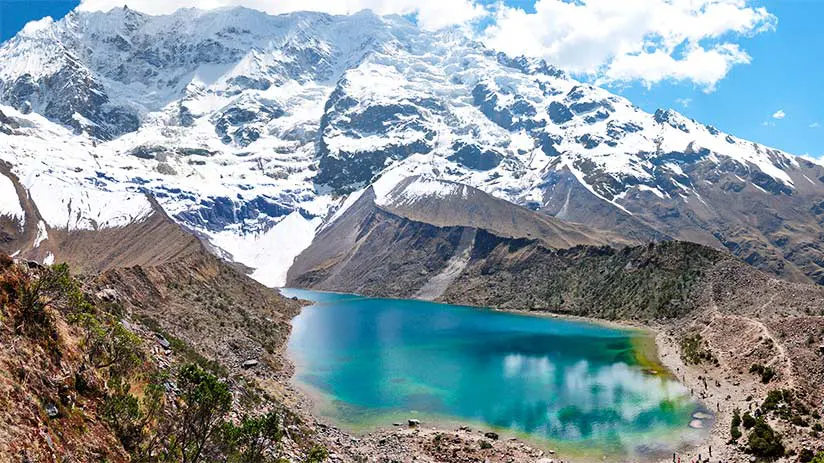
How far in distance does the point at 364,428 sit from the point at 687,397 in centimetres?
3956

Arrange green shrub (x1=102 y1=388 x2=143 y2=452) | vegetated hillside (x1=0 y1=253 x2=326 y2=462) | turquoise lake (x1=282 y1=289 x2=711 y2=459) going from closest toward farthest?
vegetated hillside (x1=0 y1=253 x2=326 y2=462) < green shrub (x1=102 y1=388 x2=143 y2=452) < turquoise lake (x1=282 y1=289 x2=711 y2=459)

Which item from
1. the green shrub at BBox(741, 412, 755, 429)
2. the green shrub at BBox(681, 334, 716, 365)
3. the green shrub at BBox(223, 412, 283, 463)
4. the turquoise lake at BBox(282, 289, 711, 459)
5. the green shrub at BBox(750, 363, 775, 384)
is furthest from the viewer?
the green shrub at BBox(681, 334, 716, 365)

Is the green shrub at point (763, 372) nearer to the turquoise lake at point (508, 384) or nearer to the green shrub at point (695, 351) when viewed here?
the turquoise lake at point (508, 384)

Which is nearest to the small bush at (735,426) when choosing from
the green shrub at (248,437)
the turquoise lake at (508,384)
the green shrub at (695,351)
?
the turquoise lake at (508,384)

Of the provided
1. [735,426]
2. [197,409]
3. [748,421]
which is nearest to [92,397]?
[197,409]

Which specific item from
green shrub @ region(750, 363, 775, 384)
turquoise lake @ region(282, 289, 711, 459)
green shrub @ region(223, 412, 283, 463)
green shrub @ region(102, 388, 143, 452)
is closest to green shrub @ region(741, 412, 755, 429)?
turquoise lake @ region(282, 289, 711, 459)

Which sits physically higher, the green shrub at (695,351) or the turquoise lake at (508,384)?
the green shrub at (695,351)

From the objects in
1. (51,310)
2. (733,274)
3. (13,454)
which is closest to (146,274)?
(51,310)

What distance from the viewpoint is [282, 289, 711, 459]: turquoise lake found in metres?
59.6

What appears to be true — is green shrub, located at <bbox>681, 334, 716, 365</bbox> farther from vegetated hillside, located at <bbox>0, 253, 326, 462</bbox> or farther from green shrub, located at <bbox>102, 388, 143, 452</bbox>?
green shrub, located at <bbox>102, 388, 143, 452</bbox>

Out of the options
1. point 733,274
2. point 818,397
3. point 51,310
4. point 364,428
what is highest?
point 733,274

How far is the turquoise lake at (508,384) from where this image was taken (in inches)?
2346

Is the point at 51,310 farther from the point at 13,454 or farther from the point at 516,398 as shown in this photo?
the point at 516,398

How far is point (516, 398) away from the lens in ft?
240
